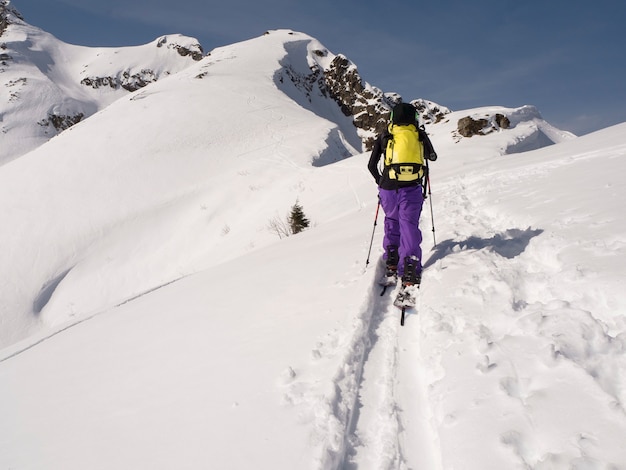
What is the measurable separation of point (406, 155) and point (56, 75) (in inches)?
4044

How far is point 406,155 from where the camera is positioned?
171 inches

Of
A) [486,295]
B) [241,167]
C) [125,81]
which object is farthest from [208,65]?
[486,295]

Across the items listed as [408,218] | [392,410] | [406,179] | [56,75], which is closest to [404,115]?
[406,179]

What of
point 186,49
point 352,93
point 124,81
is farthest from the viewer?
point 186,49

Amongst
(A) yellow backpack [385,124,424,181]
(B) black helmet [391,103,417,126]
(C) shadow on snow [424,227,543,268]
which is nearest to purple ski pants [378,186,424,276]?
Result: (A) yellow backpack [385,124,424,181]

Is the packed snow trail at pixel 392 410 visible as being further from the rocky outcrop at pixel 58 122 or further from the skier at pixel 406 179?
the rocky outcrop at pixel 58 122

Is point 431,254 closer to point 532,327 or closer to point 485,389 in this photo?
point 532,327

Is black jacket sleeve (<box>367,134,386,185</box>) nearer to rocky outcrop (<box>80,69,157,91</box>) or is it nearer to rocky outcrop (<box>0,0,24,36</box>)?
rocky outcrop (<box>80,69,157,91</box>)

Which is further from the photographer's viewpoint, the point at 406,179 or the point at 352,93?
the point at 352,93

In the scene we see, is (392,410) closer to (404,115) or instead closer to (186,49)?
(404,115)

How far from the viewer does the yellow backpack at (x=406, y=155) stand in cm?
433

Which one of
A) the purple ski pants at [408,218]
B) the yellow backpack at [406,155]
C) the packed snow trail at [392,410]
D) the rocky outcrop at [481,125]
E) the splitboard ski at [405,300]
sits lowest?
the packed snow trail at [392,410]

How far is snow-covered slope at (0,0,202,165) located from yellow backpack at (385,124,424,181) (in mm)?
71056

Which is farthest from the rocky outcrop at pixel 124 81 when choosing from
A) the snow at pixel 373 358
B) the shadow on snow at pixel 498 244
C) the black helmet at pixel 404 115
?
the shadow on snow at pixel 498 244
